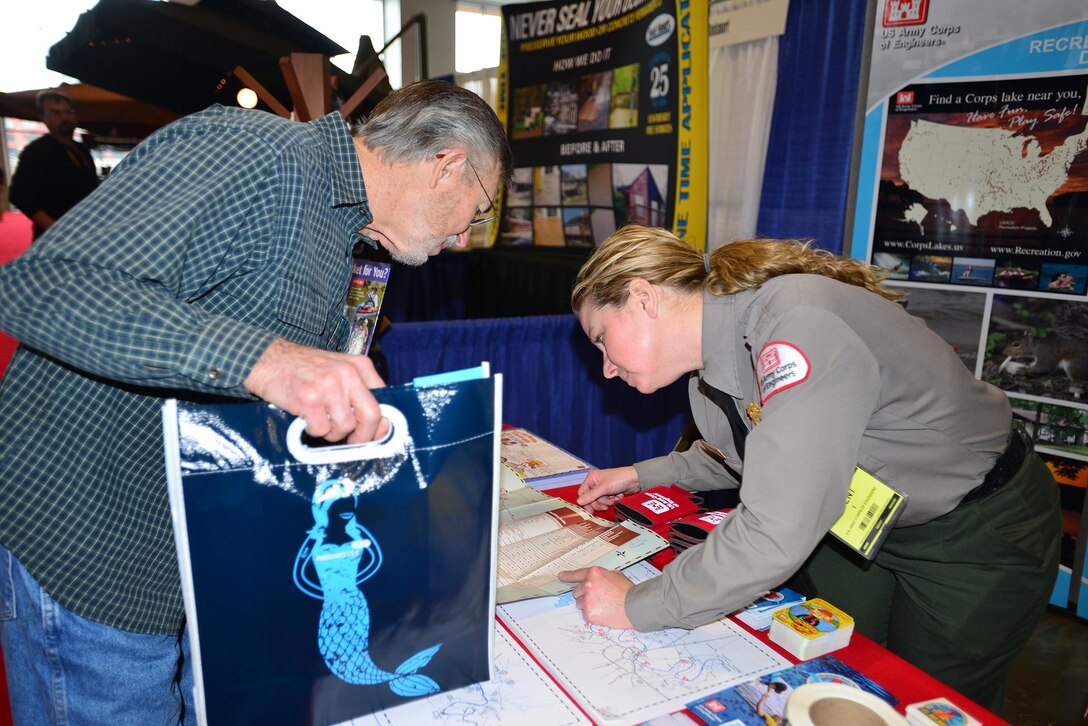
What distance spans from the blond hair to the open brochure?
0.43 m

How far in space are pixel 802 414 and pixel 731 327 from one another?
30 cm

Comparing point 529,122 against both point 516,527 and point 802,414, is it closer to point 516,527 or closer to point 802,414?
point 516,527

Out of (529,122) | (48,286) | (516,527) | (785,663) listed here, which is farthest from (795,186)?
(48,286)

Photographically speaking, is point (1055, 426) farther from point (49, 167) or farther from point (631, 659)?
point (49, 167)

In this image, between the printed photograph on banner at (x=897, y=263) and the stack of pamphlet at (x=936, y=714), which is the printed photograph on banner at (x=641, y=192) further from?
the stack of pamphlet at (x=936, y=714)

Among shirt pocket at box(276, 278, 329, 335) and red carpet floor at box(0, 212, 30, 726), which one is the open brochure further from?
red carpet floor at box(0, 212, 30, 726)

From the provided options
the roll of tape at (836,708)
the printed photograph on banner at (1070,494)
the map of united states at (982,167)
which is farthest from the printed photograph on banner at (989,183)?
the roll of tape at (836,708)

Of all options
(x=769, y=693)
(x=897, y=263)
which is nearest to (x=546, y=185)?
(x=897, y=263)

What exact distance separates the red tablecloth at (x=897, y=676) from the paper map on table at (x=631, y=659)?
7 centimetres

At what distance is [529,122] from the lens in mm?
4711

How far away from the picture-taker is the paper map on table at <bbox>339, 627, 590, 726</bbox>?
77cm

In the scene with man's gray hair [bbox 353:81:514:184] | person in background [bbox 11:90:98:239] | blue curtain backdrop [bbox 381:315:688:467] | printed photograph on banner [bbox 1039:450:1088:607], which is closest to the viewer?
man's gray hair [bbox 353:81:514:184]

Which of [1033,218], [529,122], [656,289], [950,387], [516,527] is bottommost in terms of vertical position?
[516,527]

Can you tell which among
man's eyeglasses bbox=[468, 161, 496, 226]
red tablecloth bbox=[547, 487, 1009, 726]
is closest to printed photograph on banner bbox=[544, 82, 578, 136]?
man's eyeglasses bbox=[468, 161, 496, 226]
